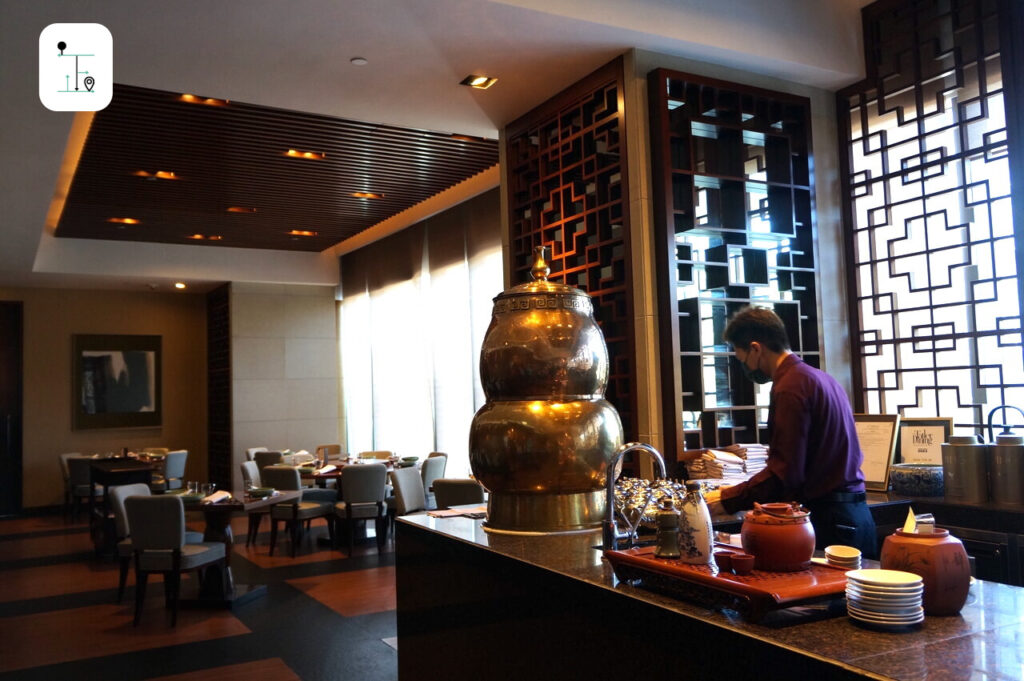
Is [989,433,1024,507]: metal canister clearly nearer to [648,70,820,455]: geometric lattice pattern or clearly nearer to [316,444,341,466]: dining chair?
[648,70,820,455]: geometric lattice pattern

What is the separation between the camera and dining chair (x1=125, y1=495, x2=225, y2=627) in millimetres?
5262

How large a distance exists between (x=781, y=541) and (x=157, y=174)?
24.3 feet

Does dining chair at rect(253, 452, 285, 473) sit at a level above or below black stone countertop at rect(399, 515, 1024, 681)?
below

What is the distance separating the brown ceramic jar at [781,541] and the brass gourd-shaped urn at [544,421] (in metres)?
0.87

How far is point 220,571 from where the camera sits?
579 cm

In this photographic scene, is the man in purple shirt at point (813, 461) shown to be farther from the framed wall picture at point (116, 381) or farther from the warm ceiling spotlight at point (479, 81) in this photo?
the framed wall picture at point (116, 381)

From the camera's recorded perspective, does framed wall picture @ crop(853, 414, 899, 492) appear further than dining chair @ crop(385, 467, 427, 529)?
No

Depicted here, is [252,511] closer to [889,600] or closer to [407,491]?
[407,491]

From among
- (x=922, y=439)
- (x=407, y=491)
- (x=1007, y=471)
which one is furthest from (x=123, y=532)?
(x=1007, y=471)

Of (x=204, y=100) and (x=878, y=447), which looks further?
(x=204, y=100)

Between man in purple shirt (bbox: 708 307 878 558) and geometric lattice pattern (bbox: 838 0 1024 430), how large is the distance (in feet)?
5.62

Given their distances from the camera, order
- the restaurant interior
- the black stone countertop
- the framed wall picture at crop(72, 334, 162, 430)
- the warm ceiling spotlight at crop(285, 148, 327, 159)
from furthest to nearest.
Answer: the framed wall picture at crop(72, 334, 162, 430)
the warm ceiling spotlight at crop(285, 148, 327, 159)
the restaurant interior
the black stone countertop

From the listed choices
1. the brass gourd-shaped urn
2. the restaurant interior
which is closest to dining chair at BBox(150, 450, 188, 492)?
the restaurant interior

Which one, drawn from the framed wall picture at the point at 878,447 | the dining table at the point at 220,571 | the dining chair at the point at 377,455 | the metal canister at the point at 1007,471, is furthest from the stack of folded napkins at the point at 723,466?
the dining chair at the point at 377,455
